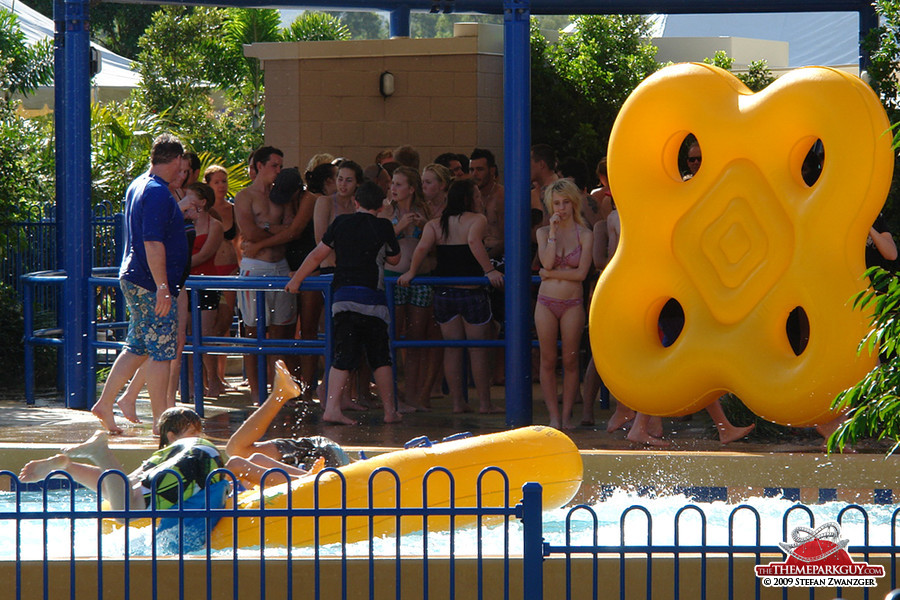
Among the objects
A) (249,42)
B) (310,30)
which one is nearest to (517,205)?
(249,42)

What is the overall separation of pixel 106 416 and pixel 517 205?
9.59ft

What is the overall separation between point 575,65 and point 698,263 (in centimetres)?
Result: 857

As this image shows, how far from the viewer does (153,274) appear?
7.90m

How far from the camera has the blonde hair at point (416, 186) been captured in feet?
30.4

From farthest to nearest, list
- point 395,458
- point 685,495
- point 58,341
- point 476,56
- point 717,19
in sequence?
point 717,19 < point 476,56 < point 58,341 < point 685,495 < point 395,458

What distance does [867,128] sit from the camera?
753cm

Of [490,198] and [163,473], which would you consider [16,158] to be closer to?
[490,198]

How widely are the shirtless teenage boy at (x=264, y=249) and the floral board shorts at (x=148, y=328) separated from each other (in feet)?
4.44

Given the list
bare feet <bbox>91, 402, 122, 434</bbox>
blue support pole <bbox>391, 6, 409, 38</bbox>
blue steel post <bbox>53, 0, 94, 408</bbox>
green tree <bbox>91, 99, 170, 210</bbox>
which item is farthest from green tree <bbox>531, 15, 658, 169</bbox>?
bare feet <bbox>91, 402, 122, 434</bbox>

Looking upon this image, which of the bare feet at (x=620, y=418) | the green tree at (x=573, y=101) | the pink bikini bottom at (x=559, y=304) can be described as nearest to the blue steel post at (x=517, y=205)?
the pink bikini bottom at (x=559, y=304)

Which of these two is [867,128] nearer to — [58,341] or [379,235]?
[379,235]

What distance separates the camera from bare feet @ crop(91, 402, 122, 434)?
8148 millimetres

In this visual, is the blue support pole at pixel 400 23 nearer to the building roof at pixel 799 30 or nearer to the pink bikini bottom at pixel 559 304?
the pink bikini bottom at pixel 559 304

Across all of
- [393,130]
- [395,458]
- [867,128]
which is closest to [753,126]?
[867,128]
